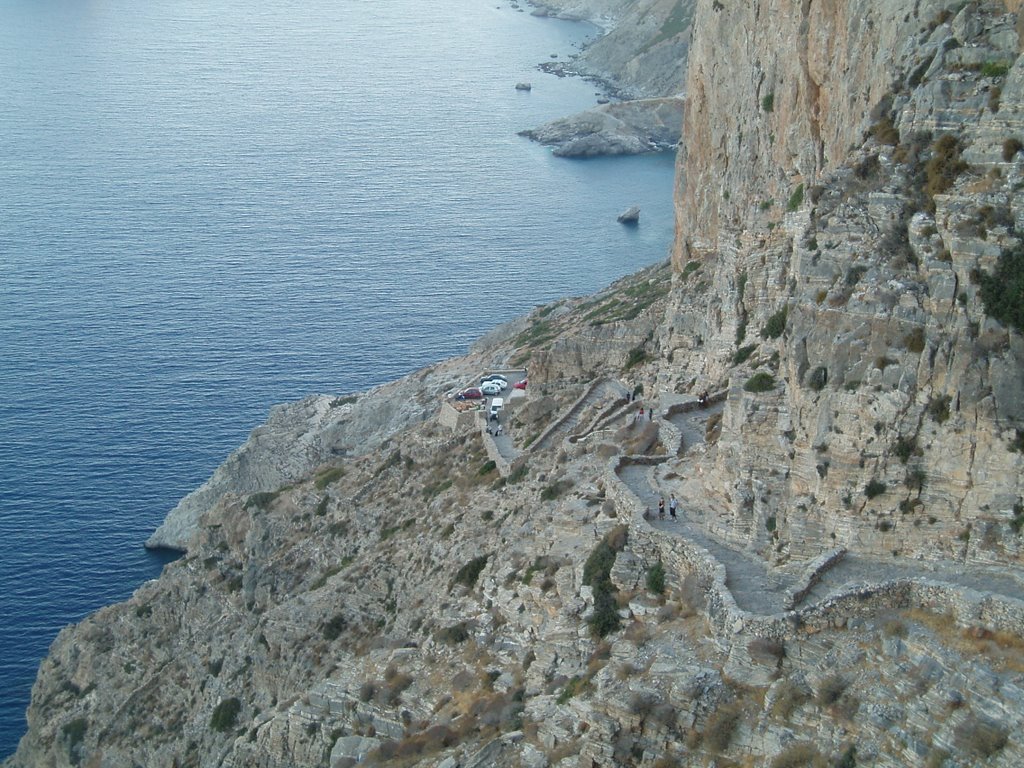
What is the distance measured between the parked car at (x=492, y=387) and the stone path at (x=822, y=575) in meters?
36.3

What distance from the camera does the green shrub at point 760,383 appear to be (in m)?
31.4

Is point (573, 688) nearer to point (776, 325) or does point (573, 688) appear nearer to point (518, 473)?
point (776, 325)

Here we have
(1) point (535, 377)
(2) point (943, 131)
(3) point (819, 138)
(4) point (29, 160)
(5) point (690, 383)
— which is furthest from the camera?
(4) point (29, 160)

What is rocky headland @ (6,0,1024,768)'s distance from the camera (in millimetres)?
25922

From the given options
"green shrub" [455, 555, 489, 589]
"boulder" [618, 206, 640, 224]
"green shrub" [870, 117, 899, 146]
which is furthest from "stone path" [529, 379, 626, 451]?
"boulder" [618, 206, 640, 224]

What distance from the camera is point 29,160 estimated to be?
166875mm

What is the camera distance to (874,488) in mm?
27578

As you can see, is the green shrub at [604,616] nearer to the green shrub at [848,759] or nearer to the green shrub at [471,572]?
the green shrub at [848,759]

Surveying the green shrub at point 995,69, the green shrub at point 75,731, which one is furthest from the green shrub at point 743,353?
the green shrub at point 75,731

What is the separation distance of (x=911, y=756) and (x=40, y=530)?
69.0 m

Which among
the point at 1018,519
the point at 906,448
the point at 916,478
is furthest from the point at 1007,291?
the point at 1018,519

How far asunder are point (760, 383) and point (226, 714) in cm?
2853

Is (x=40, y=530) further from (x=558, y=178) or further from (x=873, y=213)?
(x=558, y=178)

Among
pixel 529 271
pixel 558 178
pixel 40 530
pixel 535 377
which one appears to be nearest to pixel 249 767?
pixel 535 377
